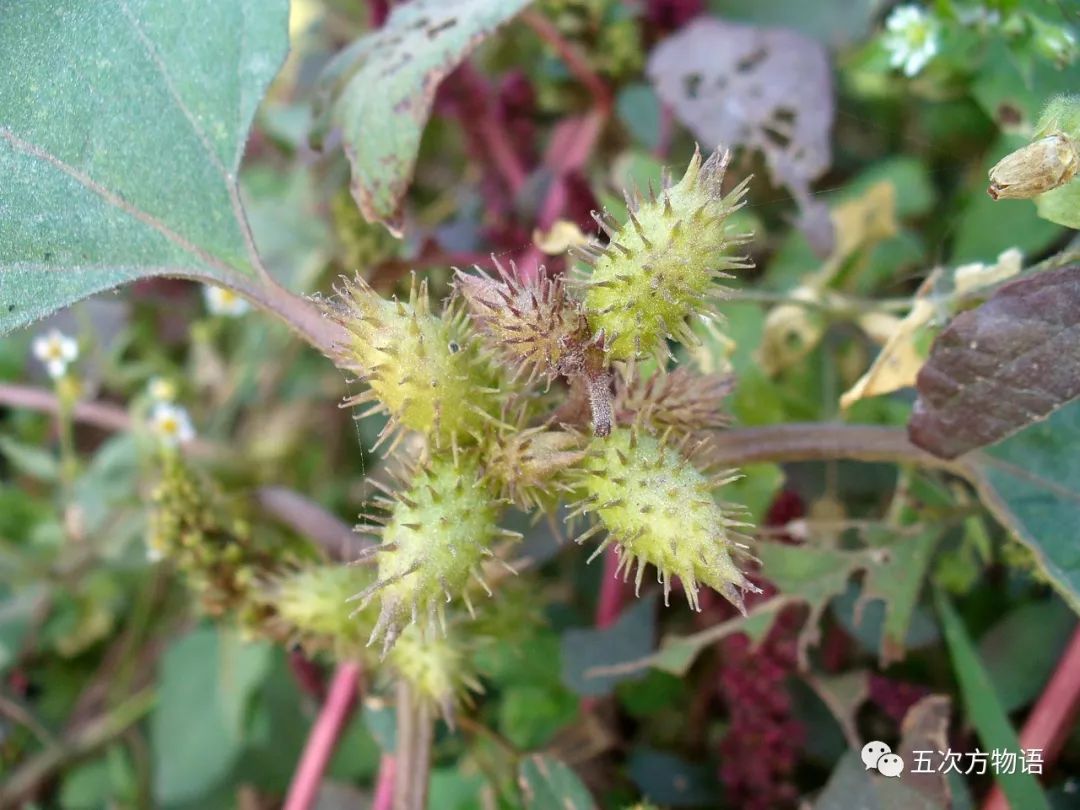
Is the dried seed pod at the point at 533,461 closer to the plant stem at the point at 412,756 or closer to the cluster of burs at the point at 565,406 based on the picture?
the cluster of burs at the point at 565,406

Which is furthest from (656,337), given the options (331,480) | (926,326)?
(331,480)

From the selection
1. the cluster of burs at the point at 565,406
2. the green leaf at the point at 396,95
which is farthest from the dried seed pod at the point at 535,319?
the green leaf at the point at 396,95

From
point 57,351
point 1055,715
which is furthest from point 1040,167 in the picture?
point 57,351

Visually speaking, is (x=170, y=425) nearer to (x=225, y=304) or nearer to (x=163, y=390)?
(x=163, y=390)

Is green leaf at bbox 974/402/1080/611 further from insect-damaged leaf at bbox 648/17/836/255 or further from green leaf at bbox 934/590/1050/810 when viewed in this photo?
insect-damaged leaf at bbox 648/17/836/255

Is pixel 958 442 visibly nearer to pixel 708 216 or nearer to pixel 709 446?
pixel 709 446
